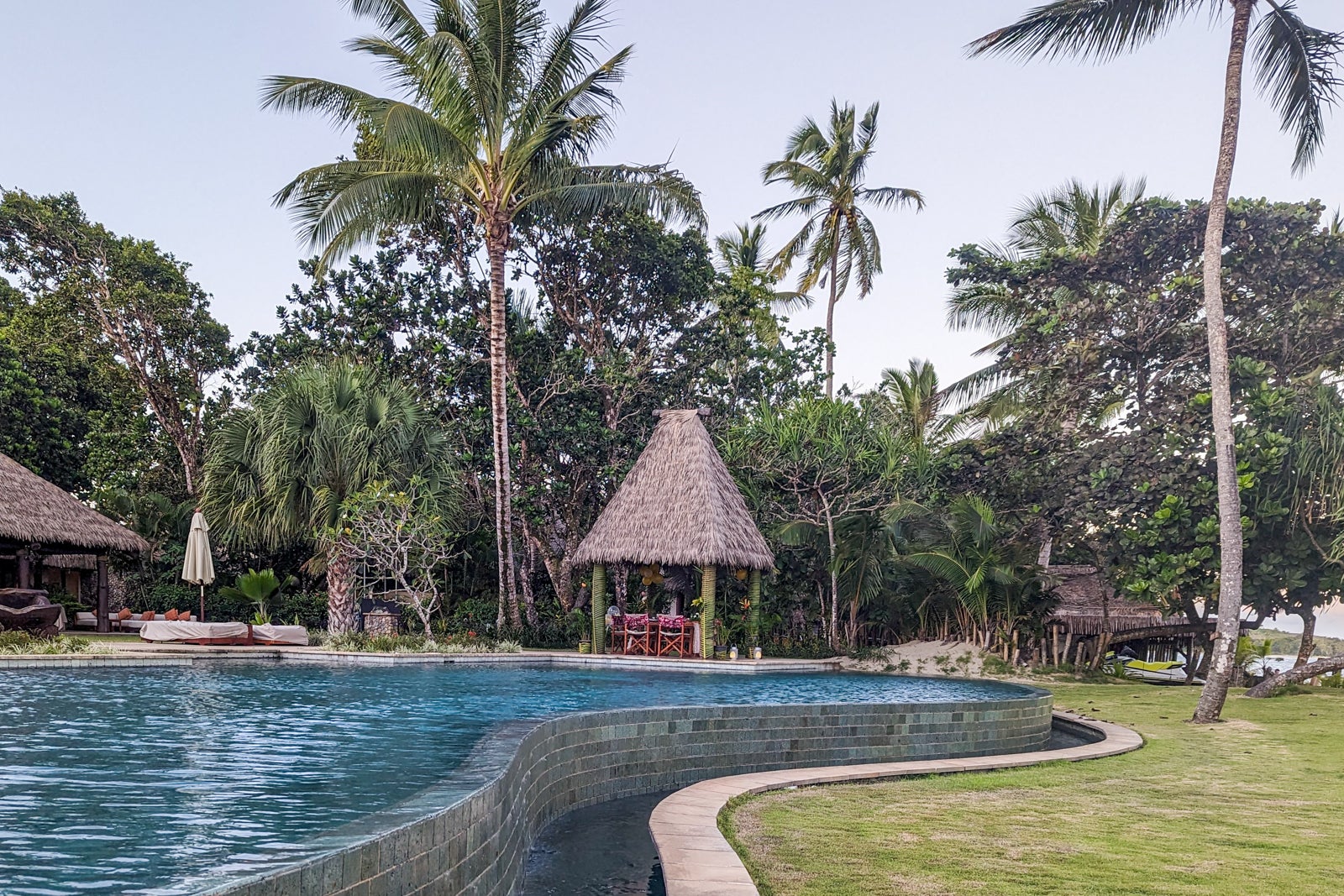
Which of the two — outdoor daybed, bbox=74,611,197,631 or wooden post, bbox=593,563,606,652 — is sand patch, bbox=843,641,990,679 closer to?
wooden post, bbox=593,563,606,652

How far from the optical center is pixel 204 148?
2064 cm

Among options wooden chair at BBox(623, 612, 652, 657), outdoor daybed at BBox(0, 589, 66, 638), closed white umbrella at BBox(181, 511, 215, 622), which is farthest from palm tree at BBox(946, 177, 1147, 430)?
outdoor daybed at BBox(0, 589, 66, 638)

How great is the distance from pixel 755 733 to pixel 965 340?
20791 mm

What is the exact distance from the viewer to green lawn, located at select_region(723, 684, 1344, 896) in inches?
193

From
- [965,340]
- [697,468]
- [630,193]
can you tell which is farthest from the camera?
[965,340]

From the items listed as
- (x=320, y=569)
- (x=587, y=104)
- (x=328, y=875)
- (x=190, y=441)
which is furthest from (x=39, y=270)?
(x=328, y=875)

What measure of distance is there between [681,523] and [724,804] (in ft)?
32.0

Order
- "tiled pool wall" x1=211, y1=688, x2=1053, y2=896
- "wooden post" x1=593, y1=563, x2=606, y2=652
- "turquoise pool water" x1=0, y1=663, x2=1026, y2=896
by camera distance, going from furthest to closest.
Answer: "wooden post" x1=593, y1=563, x2=606, y2=652
"turquoise pool water" x1=0, y1=663, x2=1026, y2=896
"tiled pool wall" x1=211, y1=688, x2=1053, y2=896

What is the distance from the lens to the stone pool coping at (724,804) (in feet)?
16.1

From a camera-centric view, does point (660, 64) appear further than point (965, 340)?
No

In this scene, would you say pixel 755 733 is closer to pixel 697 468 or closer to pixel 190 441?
pixel 697 468

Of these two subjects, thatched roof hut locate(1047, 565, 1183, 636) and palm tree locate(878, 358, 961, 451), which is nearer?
thatched roof hut locate(1047, 565, 1183, 636)

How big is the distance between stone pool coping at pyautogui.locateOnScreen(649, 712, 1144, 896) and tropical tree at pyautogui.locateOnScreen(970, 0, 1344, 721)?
2.89 meters

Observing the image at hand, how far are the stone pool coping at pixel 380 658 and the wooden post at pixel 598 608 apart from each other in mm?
783
